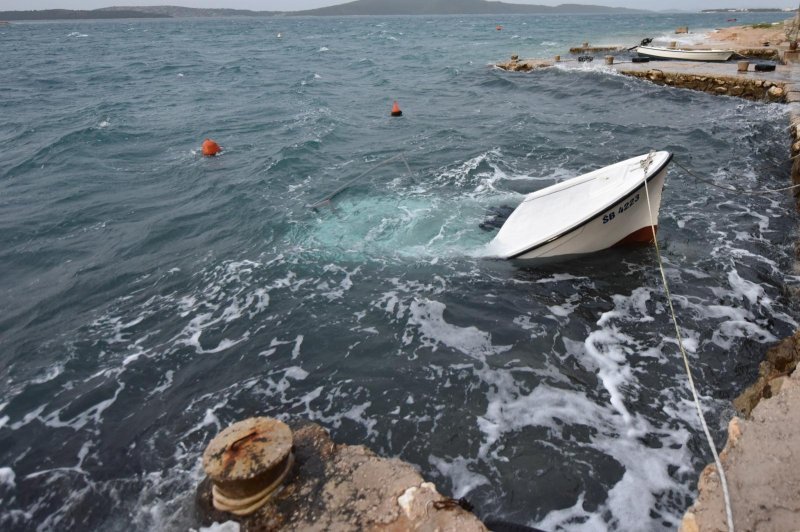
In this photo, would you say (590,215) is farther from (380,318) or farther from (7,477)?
(7,477)

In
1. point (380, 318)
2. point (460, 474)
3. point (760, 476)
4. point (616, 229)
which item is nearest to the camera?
point (760, 476)

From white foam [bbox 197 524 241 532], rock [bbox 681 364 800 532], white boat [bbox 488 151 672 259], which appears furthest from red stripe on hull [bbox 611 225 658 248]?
white foam [bbox 197 524 241 532]

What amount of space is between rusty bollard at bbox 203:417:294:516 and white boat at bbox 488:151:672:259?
20.7 ft

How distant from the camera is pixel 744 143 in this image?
15.7m

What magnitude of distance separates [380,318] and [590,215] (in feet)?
14.0

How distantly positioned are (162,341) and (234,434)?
13.2 ft

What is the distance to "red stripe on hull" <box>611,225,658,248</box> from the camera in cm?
937

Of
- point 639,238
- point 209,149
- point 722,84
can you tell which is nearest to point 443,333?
point 639,238

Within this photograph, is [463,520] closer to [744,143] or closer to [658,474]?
[658,474]

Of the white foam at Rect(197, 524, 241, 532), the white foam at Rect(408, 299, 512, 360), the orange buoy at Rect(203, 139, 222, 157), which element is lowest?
the white foam at Rect(408, 299, 512, 360)

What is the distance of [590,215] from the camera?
27.7ft

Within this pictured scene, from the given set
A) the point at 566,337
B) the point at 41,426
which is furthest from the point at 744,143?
the point at 41,426

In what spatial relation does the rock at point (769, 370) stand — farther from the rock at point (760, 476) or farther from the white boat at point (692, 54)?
the white boat at point (692, 54)

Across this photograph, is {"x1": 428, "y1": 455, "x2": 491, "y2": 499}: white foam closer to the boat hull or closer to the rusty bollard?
the rusty bollard
